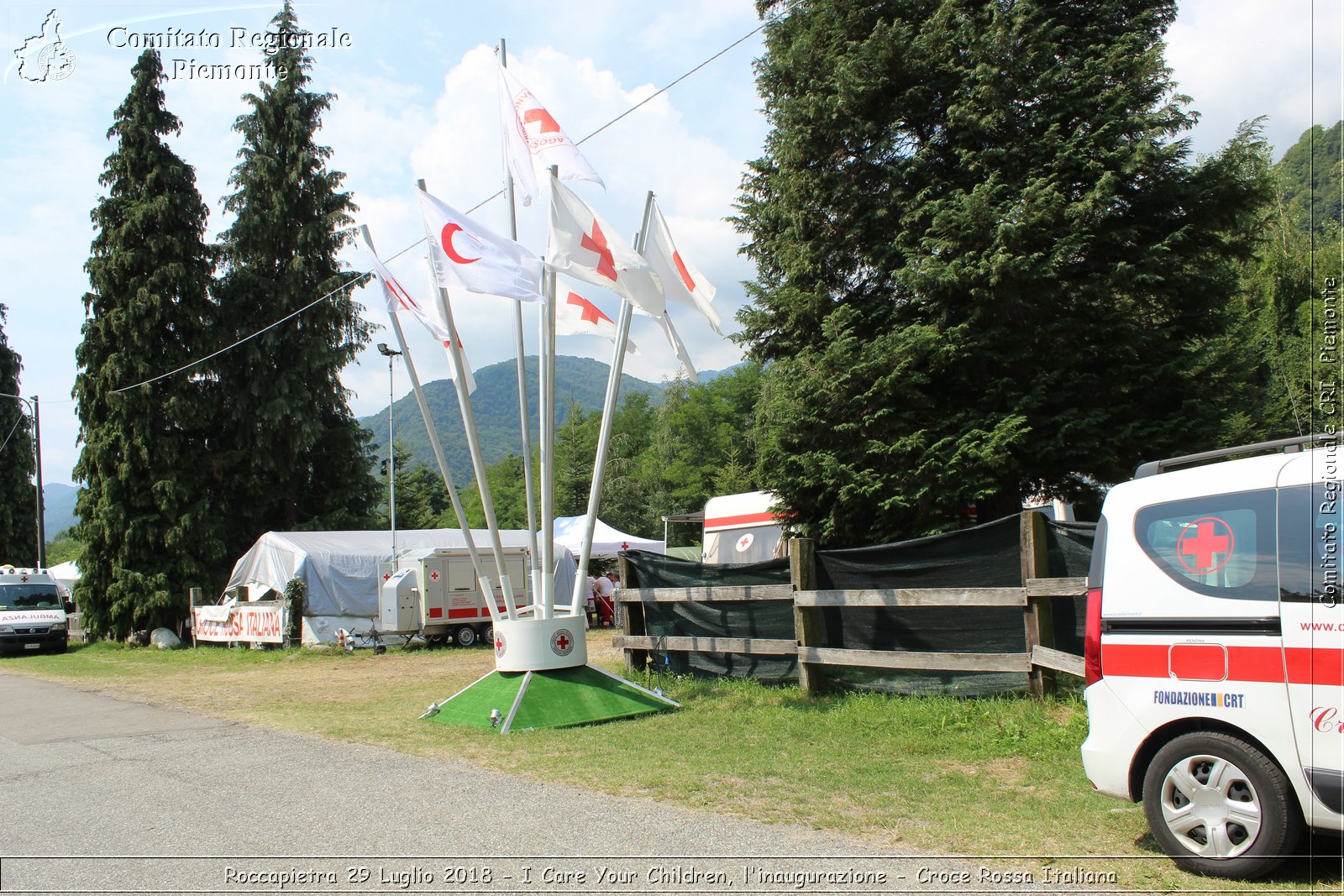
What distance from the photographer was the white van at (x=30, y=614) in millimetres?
25922

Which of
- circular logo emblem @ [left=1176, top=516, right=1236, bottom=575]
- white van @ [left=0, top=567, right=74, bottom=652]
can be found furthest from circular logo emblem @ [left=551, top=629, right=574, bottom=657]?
white van @ [left=0, top=567, right=74, bottom=652]

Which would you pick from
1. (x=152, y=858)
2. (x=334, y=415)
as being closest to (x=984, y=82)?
(x=152, y=858)

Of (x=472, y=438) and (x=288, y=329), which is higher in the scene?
(x=288, y=329)

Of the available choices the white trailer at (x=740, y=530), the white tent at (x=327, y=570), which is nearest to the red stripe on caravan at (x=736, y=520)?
the white trailer at (x=740, y=530)

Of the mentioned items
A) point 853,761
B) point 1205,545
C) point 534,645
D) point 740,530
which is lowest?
point 853,761

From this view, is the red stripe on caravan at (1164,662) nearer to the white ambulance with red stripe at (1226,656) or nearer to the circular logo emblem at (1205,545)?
the white ambulance with red stripe at (1226,656)

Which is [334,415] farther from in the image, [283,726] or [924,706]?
[924,706]

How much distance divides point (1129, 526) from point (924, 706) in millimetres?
3981

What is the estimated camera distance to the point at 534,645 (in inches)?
389

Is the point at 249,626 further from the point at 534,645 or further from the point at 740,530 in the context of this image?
the point at 534,645

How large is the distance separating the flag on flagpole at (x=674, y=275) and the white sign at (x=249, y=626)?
56.3 ft

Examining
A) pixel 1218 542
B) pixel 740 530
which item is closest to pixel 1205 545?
pixel 1218 542

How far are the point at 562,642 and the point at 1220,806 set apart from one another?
21.6 feet

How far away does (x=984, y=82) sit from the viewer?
1398 centimetres
